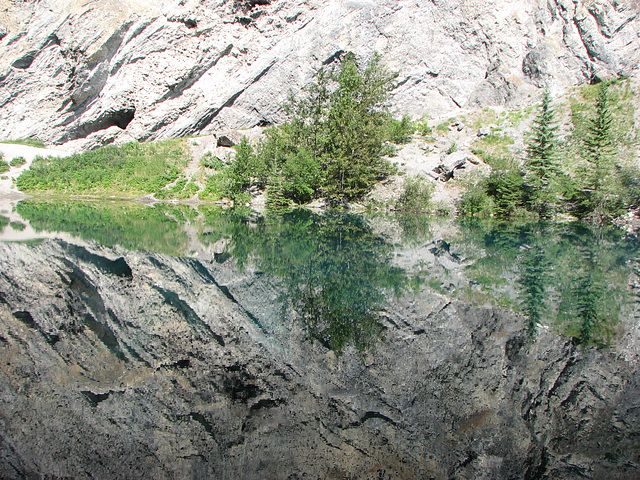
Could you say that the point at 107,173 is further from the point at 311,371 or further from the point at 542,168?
the point at 311,371

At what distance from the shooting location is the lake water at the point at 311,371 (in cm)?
344

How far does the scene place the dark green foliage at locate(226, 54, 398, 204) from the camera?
28.6 metres

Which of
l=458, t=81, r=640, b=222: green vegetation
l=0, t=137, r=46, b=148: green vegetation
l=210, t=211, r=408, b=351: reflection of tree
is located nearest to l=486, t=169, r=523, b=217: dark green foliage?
l=458, t=81, r=640, b=222: green vegetation

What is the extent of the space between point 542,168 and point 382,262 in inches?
803

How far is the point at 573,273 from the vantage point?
10695 millimetres

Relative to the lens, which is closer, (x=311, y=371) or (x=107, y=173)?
(x=311, y=371)

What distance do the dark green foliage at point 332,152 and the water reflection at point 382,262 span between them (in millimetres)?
9413

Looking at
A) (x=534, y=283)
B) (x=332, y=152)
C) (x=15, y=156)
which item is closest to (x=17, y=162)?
A: (x=15, y=156)

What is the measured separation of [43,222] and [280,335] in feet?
48.2

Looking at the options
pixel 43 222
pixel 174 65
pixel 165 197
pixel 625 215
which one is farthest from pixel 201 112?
pixel 625 215

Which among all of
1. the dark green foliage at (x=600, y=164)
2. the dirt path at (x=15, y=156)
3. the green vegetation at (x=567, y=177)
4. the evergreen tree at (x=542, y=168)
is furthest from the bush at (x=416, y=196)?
the dirt path at (x=15, y=156)

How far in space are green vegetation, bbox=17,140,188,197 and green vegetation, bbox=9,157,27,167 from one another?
34.8 inches

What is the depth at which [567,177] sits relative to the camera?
2733cm

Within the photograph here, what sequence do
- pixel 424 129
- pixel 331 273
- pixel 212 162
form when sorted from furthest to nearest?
pixel 424 129
pixel 212 162
pixel 331 273
